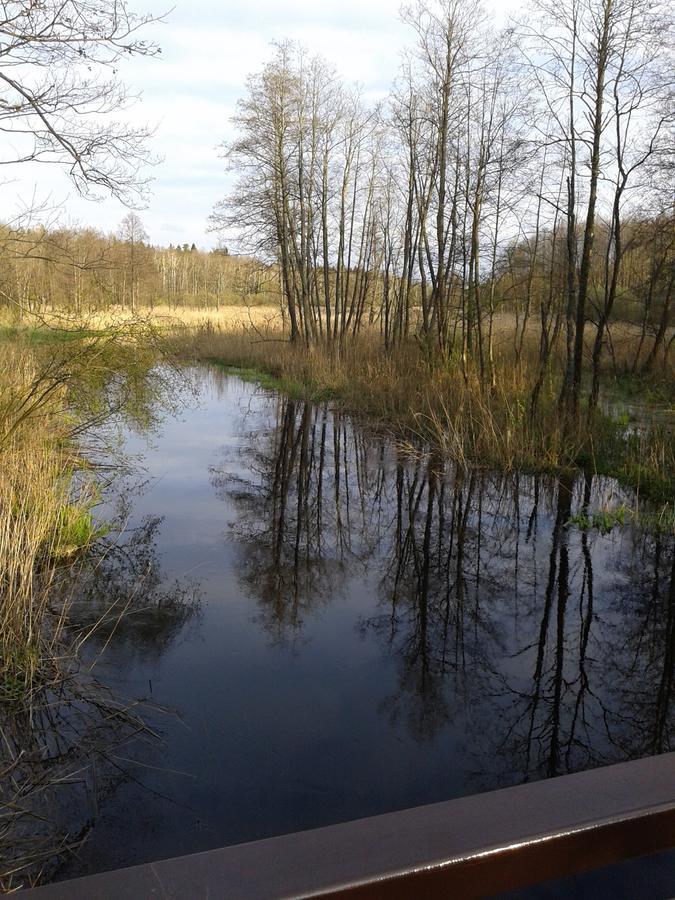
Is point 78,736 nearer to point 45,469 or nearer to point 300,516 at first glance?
point 45,469

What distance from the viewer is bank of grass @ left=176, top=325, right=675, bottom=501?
32.1 feet

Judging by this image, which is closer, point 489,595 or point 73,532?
point 489,595

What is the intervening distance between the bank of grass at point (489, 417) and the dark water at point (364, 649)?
0.52 metres

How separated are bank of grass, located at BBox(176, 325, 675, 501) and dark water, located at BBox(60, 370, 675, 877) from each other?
0.52 meters

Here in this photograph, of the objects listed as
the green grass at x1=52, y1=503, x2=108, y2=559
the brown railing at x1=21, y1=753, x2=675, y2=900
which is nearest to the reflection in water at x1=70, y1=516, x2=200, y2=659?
the green grass at x1=52, y1=503, x2=108, y2=559

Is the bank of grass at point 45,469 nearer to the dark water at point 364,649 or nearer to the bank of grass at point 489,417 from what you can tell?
the dark water at point 364,649

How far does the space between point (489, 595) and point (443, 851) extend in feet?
17.4

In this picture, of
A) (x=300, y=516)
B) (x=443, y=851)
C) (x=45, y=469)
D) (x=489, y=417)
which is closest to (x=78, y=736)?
(x=443, y=851)

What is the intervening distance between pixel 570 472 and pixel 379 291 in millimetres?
23978

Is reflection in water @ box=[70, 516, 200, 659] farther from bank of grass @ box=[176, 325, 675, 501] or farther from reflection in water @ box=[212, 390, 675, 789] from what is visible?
bank of grass @ box=[176, 325, 675, 501]

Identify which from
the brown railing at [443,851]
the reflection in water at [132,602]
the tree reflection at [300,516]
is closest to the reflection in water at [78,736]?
the reflection in water at [132,602]

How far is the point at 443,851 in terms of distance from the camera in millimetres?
1230

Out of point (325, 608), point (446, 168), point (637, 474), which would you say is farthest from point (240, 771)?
point (446, 168)

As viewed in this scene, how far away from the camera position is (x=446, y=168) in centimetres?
1491
